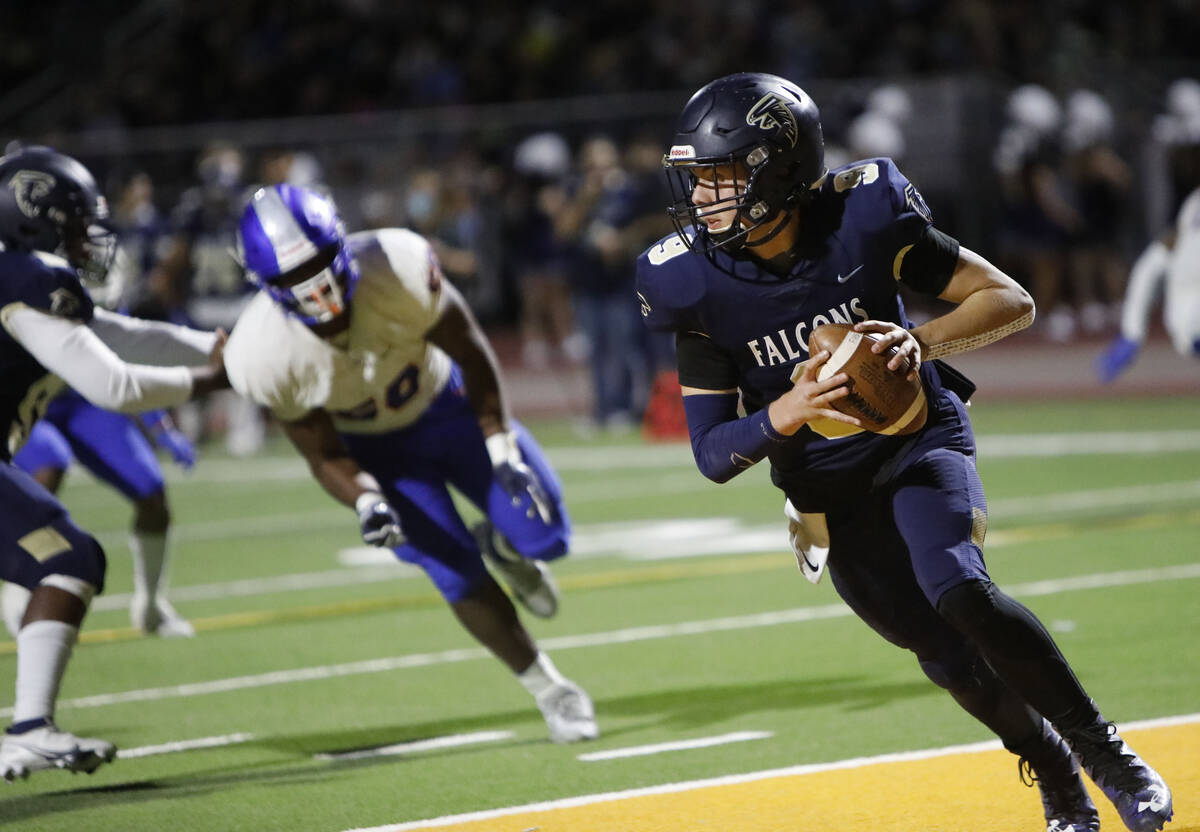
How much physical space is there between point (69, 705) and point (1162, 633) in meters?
4.05

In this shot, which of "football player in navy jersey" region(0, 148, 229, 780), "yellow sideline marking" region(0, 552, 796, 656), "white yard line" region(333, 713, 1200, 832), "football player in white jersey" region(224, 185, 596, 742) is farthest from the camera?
"yellow sideline marking" region(0, 552, 796, 656)

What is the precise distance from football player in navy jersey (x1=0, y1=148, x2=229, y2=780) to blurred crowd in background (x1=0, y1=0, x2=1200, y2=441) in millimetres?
9445

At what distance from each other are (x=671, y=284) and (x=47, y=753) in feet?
7.14

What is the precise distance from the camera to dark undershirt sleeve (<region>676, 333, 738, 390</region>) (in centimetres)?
415

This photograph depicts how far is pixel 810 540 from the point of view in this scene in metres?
4.22

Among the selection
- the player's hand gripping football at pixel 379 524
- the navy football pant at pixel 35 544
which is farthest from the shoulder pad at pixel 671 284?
the navy football pant at pixel 35 544

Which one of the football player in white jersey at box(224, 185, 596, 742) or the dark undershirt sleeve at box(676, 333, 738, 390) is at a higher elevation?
the dark undershirt sleeve at box(676, 333, 738, 390)

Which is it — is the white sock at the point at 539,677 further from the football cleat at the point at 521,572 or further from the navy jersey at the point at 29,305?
the navy jersey at the point at 29,305

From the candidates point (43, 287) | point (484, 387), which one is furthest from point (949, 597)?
point (43, 287)

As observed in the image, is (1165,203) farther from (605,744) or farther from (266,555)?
(605,744)

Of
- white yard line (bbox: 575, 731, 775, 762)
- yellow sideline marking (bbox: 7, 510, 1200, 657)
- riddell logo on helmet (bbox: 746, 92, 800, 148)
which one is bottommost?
yellow sideline marking (bbox: 7, 510, 1200, 657)

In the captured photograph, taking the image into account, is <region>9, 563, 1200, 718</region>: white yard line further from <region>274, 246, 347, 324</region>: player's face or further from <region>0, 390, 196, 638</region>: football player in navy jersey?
<region>274, 246, 347, 324</region>: player's face

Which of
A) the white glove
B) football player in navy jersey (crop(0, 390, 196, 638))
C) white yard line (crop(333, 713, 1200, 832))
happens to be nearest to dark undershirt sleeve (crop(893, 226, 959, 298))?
the white glove

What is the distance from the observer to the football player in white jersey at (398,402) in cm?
516
